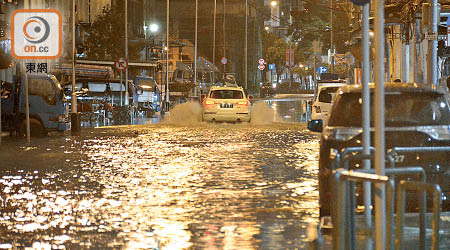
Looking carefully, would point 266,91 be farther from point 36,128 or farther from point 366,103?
point 366,103

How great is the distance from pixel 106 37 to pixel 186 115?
1018 inches

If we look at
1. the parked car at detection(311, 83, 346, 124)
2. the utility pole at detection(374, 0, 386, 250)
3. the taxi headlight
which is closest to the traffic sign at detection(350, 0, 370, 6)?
the utility pole at detection(374, 0, 386, 250)

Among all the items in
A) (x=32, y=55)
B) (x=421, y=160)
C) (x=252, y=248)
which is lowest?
(x=252, y=248)

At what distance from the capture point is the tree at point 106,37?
65375 mm

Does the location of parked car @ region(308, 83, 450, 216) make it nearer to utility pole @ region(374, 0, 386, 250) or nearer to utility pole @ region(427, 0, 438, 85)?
utility pole @ region(374, 0, 386, 250)

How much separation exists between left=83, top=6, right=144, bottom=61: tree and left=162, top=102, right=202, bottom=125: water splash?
2143 cm

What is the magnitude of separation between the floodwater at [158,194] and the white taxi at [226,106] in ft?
30.6

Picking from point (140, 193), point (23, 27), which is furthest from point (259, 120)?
point (140, 193)

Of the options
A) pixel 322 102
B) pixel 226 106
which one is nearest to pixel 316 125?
pixel 322 102

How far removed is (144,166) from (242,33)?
7944 centimetres

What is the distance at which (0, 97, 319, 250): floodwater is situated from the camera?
9.09m

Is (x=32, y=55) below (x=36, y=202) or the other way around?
the other way around

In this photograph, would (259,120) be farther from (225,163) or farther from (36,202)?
(36,202)

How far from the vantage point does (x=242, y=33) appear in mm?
95812
